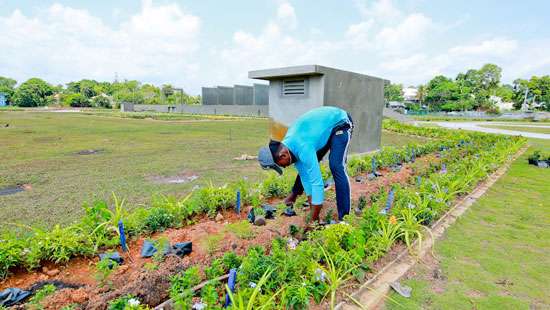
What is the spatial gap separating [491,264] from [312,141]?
1980 mm

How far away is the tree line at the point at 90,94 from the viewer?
191 ft

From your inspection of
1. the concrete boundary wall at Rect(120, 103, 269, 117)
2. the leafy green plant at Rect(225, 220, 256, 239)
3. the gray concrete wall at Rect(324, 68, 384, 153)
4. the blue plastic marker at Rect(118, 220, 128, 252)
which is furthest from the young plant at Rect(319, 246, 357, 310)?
the concrete boundary wall at Rect(120, 103, 269, 117)

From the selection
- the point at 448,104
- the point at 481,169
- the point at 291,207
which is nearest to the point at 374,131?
the point at 481,169

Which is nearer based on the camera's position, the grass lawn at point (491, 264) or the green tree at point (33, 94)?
the grass lawn at point (491, 264)

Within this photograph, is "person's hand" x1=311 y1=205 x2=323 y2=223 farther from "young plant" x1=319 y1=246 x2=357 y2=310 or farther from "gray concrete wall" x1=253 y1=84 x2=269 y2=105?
"gray concrete wall" x1=253 y1=84 x2=269 y2=105

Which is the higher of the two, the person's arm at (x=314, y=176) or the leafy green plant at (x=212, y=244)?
the person's arm at (x=314, y=176)

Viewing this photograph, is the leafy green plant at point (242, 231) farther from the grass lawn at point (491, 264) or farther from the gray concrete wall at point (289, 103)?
the gray concrete wall at point (289, 103)

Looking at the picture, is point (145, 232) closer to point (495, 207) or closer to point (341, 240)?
point (341, 240)

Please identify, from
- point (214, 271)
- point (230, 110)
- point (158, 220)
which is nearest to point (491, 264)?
point (214, 271)

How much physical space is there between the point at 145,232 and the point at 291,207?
1642 millimetres

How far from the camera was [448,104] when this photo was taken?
5503cm

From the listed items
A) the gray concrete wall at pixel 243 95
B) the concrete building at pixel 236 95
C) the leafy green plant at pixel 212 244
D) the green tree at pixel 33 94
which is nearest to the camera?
the leafy green plant at pixel 212 244

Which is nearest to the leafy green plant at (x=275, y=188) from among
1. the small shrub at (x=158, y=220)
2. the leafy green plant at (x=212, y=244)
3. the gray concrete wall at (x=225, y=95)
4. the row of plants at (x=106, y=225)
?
the row of plants at (x=106, y=225)

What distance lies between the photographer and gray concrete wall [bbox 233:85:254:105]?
3966cm
